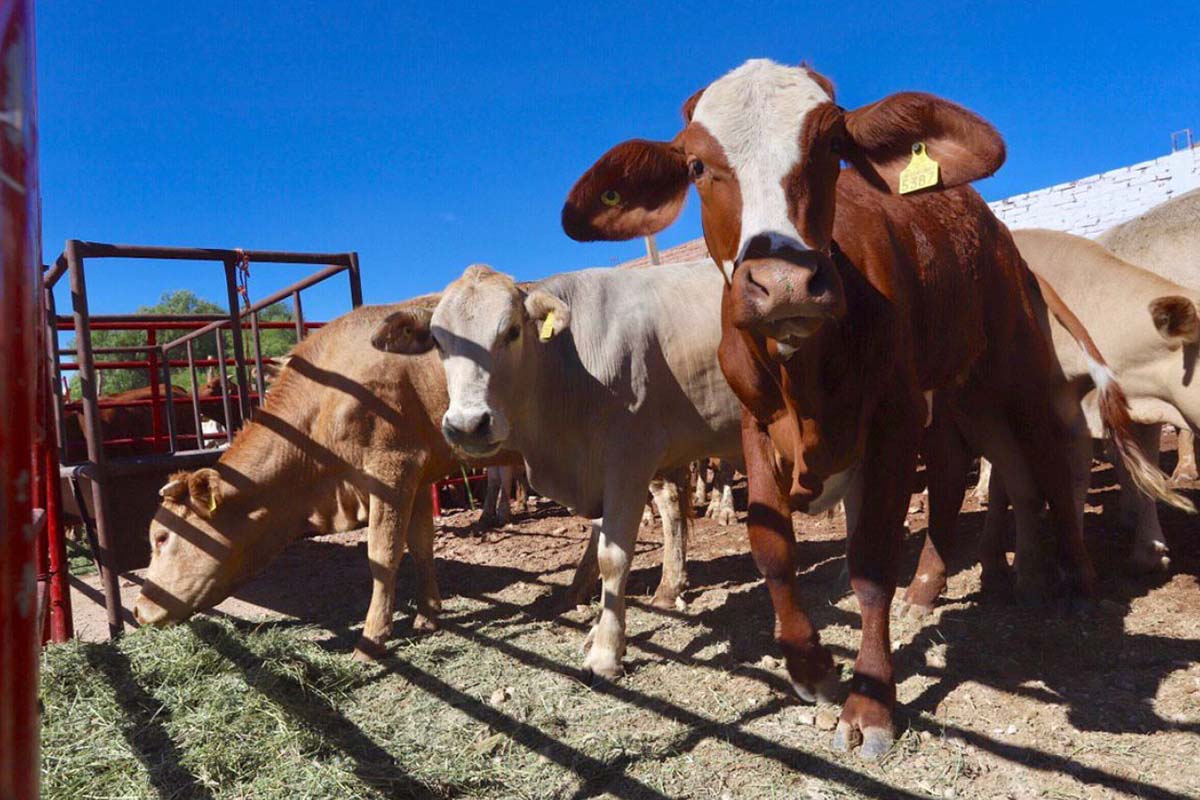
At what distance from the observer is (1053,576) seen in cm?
416

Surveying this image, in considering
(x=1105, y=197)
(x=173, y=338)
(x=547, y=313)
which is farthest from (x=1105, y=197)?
(x=173, y=338)

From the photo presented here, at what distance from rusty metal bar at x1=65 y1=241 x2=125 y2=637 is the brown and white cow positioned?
335cm

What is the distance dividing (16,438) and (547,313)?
3.51 m

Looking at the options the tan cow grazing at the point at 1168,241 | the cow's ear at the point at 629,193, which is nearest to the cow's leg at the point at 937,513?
the cow's ear at the point at 629,193

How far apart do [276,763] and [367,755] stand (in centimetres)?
33

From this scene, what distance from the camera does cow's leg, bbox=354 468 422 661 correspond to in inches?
168

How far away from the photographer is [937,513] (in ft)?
13.1

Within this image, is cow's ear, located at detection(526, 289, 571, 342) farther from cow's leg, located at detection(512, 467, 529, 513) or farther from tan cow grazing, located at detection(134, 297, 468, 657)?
cow's leg, located at detection(512, 467, 529, 513)

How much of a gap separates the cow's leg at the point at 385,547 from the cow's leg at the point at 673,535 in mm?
1620

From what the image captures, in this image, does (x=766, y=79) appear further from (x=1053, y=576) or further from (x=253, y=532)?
(x=253, y=532)

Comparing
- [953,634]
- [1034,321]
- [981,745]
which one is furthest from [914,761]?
[1034,321]

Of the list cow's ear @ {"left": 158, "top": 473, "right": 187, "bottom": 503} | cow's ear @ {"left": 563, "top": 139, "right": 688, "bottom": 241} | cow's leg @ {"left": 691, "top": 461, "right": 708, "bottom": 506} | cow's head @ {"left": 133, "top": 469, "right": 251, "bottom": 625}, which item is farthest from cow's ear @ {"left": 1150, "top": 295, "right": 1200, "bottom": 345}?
cow's ear @ {"left": 158, "top": 473, "right": 187, "bottom": 503}

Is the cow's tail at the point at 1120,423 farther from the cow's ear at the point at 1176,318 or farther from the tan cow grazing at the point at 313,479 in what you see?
the tan cow grazing at the point at 313,479

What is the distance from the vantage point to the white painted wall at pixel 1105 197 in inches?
414
